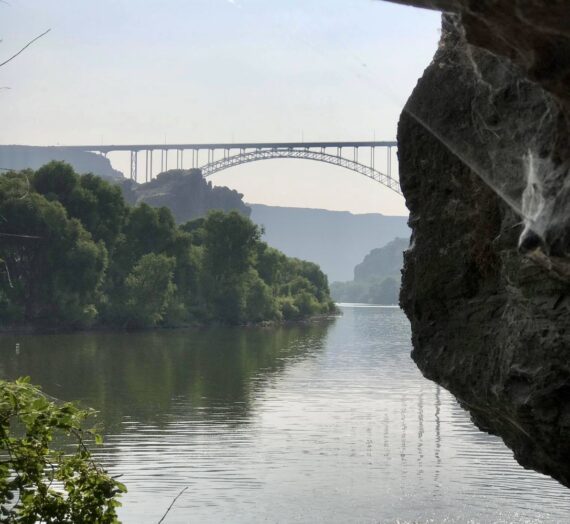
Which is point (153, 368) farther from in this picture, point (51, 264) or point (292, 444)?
point (51, 264)

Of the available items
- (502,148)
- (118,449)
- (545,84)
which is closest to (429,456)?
(118,449)

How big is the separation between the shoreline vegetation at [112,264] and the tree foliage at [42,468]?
43.3 meters

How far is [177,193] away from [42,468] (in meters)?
144

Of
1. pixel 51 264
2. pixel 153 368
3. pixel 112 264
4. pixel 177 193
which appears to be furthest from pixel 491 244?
pixel 177 193

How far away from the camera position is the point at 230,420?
22219 mm

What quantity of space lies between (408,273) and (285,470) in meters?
11.8

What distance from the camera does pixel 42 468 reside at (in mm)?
6051

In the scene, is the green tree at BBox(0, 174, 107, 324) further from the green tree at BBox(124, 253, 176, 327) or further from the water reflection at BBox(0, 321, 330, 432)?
the green tree at BBox(124, 253, 176, 327)

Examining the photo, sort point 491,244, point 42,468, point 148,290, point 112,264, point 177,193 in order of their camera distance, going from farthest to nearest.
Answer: point 177,193 → point 112,264 → point 148,290 → point 42,468 → point 491,244

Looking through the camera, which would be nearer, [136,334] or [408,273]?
[408,273]

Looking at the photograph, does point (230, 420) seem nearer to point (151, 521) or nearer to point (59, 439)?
point (59, 439)

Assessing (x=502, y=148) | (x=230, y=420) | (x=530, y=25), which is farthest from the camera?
(x=230, y=420)

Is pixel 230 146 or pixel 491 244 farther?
pixel 230 146

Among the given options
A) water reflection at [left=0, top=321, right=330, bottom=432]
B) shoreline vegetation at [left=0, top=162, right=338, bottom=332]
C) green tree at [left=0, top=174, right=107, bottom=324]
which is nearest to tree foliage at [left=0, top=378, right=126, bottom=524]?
water reflection at [left=0, top=321, right=330, bottom=432]
